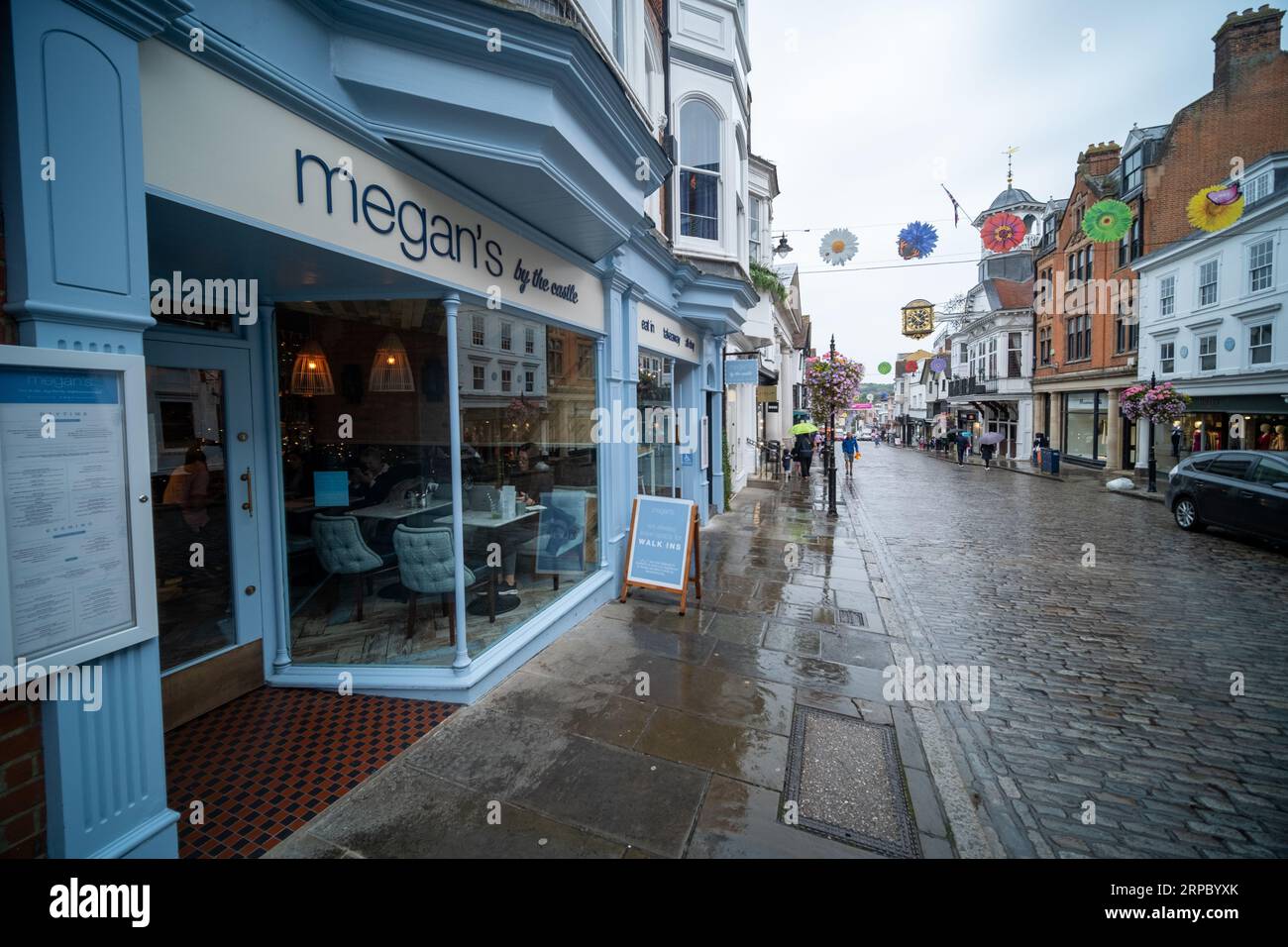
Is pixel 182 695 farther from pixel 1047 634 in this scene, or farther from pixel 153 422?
pixel 1047 634

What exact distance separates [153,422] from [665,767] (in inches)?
166

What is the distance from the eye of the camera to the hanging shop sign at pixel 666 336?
8398 millimetres

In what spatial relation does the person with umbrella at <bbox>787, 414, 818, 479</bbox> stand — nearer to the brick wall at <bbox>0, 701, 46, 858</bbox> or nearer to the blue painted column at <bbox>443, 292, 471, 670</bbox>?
the blue painted column at <bbox>443, 292, 471, 670</bbox>

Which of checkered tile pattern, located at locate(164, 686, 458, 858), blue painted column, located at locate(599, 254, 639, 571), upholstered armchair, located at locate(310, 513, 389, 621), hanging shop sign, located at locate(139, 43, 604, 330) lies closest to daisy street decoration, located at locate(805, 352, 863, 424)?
blue painted column, located at locate(599, 254, 639, 571)

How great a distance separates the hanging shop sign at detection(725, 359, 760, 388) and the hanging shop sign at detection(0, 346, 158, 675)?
472 inches

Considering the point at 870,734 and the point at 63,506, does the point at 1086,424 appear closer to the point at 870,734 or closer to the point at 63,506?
the point at 870,734

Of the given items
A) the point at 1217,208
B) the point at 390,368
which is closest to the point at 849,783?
the point at 390,368

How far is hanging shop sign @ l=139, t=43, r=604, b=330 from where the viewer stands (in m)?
2.59

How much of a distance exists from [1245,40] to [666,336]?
2909cm

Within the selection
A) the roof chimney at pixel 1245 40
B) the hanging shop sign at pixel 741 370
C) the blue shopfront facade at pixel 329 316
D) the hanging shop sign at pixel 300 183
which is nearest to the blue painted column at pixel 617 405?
the blue shopfront facade at pixel 329 316

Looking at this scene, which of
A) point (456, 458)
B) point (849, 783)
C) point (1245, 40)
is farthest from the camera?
point (1245, 40)

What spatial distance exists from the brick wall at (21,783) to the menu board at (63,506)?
0.81 ft

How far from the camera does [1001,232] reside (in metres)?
17.0

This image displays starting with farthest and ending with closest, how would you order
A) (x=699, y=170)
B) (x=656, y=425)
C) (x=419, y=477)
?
1. (x=699, y=170)
2. (x=656, y=425)
3. (x=419, y=477)
